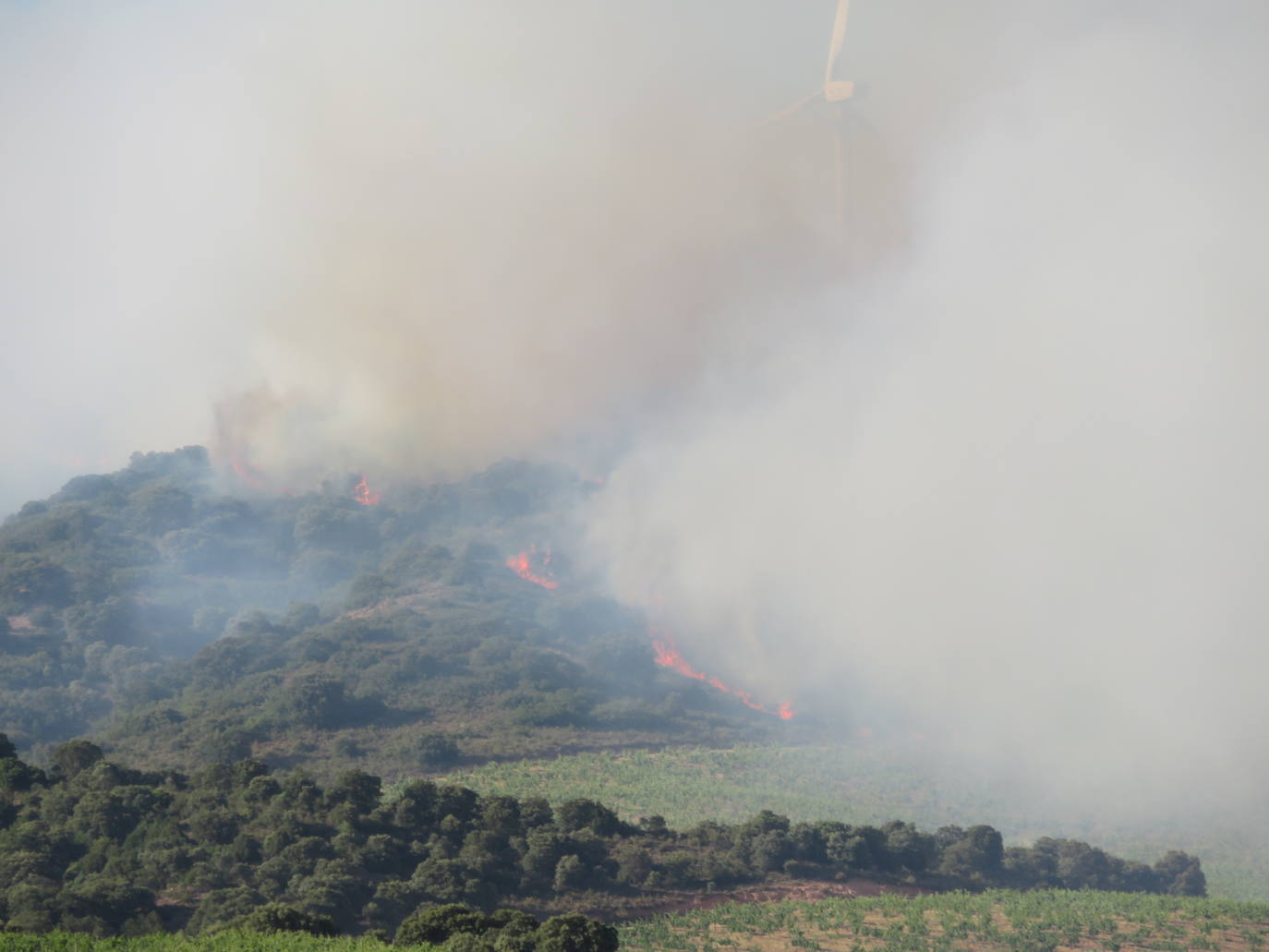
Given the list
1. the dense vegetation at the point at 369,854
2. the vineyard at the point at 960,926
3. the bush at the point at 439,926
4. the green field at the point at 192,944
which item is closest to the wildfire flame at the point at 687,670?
the dense vegetation at the point at 369,854

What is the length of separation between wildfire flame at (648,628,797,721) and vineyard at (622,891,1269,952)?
81905 millimetres

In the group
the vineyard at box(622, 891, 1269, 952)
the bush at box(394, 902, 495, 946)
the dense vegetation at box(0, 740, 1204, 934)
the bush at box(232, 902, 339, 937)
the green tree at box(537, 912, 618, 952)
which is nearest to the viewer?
the green tree at box(537, 912, 618, 952)

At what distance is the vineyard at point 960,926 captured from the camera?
63875 millimetres

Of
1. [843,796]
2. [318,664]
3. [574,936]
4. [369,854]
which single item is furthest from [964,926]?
[318,664]

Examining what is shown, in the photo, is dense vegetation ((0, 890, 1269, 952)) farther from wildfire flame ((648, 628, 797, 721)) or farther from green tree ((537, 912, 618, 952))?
wildfire flame ((648, 628, 797, 721))

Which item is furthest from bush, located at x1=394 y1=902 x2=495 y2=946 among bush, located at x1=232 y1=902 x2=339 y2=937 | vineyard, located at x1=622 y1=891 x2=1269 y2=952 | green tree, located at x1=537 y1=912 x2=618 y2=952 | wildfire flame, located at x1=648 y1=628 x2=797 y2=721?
wildfire flame, located at x1=648 y1=628 x2=797 y2=721

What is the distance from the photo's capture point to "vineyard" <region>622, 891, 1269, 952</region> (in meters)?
63.9

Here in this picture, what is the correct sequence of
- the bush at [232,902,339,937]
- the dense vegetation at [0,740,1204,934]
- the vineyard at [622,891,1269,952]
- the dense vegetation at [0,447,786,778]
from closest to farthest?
the bush at [232,902,339,937], the dense vegetation at [0,740,1204,934], the vineyard at [622,891,1269,952], the dense vegetation at [0,447,786,778]

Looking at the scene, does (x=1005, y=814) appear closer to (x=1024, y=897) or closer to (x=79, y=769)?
(x=1024, y=897)

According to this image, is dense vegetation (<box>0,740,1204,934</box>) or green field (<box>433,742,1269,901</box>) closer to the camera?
dense vegetation (<box>0,740,1204,934</box>)

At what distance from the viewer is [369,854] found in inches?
2744

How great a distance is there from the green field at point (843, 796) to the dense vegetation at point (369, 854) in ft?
54.9

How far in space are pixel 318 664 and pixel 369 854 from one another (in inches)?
3256

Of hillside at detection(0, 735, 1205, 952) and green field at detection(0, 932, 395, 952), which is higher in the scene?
hillside at detection(0, 735, 1205, 952)
